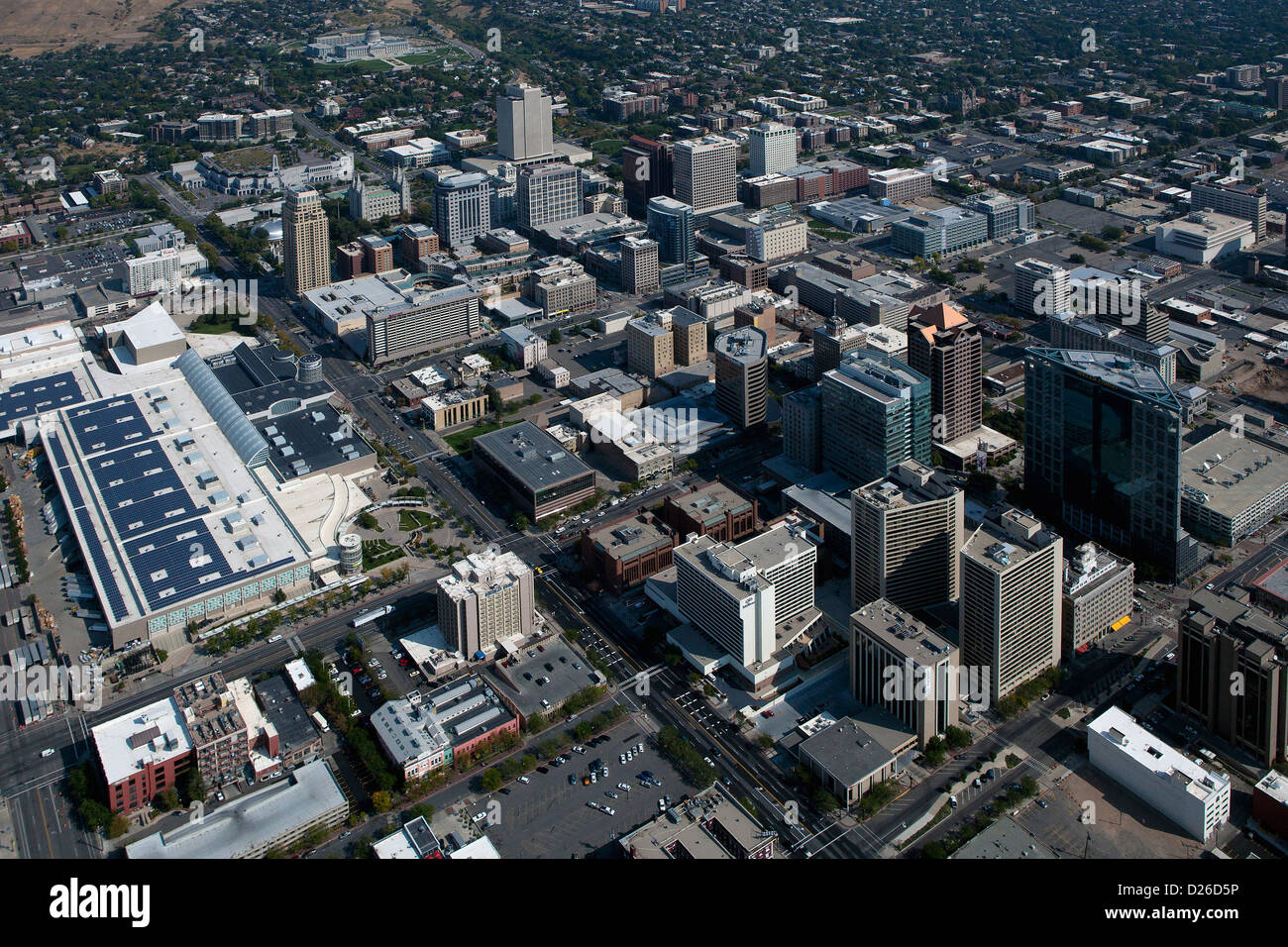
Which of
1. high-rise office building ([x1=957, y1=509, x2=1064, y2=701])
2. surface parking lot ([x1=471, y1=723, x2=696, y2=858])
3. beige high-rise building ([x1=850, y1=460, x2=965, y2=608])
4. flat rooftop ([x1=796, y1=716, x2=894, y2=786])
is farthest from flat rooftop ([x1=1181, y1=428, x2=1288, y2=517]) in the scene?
surface parking lot ([x1=471, y1=723, x2=696, y2=858])

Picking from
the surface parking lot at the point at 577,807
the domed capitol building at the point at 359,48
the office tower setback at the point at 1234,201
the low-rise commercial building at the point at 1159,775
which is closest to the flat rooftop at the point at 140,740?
the surface parking lot at the point at 577,807

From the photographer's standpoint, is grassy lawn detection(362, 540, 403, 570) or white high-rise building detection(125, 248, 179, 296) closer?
grassy lawn detection(362, 540, 403, 570)

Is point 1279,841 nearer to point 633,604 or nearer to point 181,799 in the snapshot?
point 633,604

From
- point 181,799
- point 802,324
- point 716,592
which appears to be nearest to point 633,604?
point 716,592

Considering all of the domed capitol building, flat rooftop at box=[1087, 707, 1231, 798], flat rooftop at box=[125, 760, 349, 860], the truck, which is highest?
the domed capitol building

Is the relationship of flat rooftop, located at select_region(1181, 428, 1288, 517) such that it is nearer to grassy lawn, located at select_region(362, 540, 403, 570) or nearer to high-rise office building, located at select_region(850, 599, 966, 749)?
high-rise office building, located at select_region(850, 599, 966, 749)

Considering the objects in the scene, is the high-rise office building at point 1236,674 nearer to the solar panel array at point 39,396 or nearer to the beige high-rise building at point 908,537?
the beige high-rise building at point 908,537
